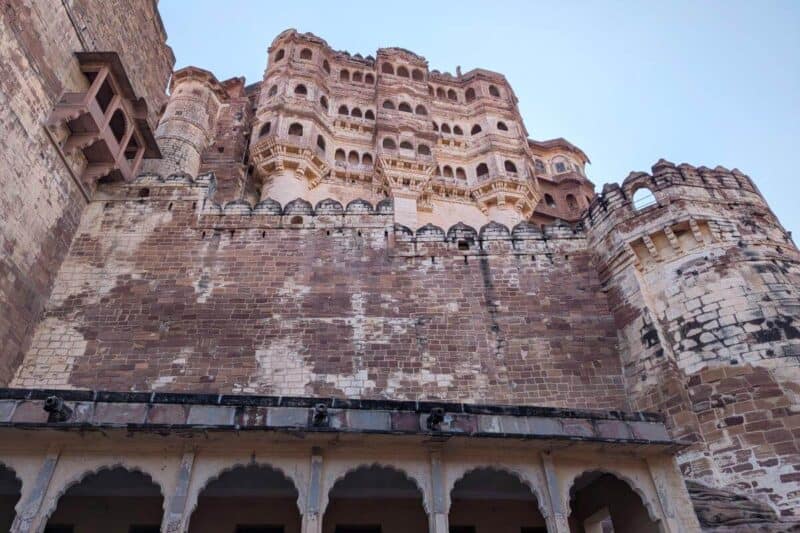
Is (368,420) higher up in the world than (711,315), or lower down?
lower down

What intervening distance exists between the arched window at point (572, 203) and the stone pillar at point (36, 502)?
28.9m

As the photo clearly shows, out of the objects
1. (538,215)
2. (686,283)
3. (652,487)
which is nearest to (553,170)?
(538,215)

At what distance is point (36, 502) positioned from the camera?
6.25m

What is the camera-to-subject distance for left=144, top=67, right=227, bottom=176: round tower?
23359mm

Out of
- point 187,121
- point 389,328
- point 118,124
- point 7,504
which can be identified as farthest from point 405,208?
point 7,504

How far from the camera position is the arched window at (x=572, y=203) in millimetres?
31594

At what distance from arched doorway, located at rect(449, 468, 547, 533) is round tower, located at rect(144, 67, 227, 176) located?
59.8 ft

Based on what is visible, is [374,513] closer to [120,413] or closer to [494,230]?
[120,413]

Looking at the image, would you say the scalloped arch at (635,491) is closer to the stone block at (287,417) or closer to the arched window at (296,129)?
the stone block at (287,417)

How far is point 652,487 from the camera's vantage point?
7.11 meters

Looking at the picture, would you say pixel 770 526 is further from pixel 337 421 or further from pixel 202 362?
pixel 202 362

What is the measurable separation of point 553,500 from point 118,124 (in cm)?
1409

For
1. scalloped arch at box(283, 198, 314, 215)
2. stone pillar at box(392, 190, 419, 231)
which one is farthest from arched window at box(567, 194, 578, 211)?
scalloped arch at box(283, 198, 314, 215)

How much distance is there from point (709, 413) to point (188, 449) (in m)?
8.24
